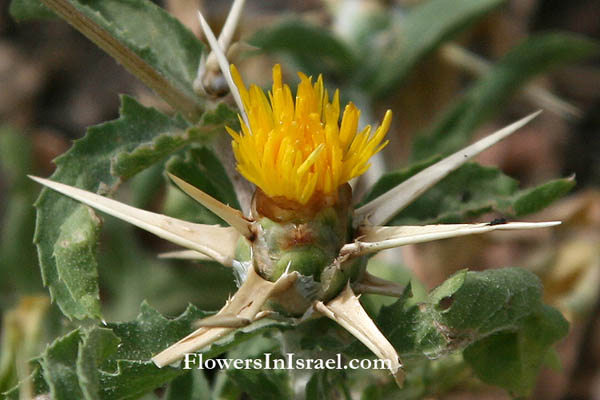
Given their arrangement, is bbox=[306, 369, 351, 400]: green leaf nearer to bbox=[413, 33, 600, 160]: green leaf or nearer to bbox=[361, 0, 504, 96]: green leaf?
bbox=[413, 33, 600, 160]: green leaf

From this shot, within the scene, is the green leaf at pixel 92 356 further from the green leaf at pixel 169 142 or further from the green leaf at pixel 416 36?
the green leaf at pixel 416 36

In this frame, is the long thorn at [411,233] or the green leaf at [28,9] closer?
the long thorn at [411,233]

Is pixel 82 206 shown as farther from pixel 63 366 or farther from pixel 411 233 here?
pixel 411 233

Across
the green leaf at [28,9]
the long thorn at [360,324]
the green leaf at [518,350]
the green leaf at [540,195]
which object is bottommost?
the green leaf at [518,350]

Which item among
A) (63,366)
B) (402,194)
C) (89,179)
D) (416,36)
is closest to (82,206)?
(89,179)

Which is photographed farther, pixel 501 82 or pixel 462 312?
pixel 501 82

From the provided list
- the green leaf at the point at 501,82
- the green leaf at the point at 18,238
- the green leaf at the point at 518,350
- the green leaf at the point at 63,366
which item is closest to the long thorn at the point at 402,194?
the green leaf at the point at 518,350

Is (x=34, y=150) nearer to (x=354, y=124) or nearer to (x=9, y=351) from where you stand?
(x=9, y=351)
